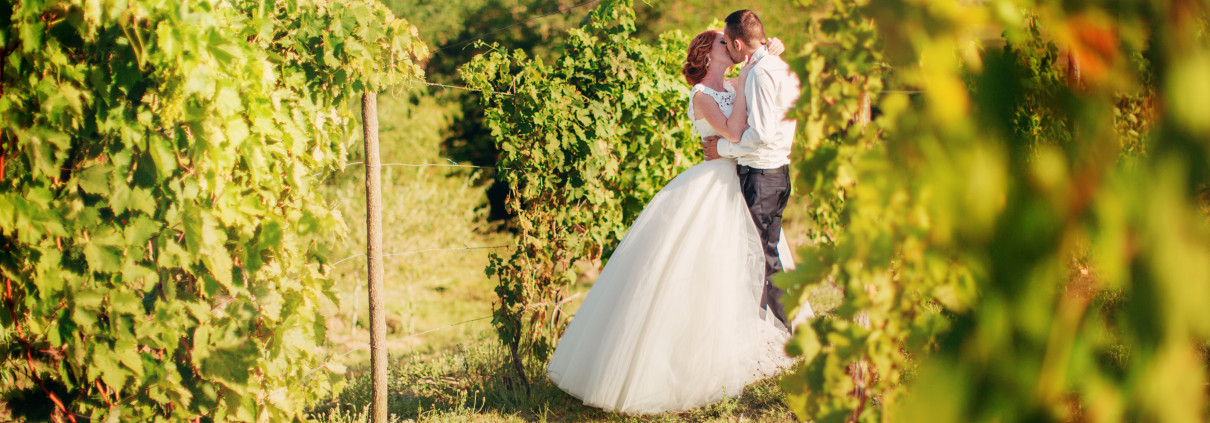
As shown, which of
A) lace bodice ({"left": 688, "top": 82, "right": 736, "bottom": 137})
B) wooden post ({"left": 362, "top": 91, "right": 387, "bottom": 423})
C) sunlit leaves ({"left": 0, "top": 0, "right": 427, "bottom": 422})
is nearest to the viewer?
sunlit leaves ({"left": 0, "top": 0, "right": 427, "bottom": 422})

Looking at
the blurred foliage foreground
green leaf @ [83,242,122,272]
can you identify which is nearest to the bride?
green leaf @ [83,242,122,272]

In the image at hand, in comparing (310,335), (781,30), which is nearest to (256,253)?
(310,335)

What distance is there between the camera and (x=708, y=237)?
140 inches

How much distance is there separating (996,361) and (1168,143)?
200 mm

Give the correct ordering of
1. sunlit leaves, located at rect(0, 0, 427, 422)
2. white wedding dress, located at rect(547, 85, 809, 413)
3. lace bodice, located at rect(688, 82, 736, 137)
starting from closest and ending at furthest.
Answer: sunlit leaves, located at rect(0, 0, 427, 422), white wedding dress, located at rect(547, 85, 809, 413), lace bodice, located at rect(688, 82, 736, 137)

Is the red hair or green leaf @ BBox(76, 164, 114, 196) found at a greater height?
the red hair

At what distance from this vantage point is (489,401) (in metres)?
3.96

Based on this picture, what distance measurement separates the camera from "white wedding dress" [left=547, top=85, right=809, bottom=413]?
3.45 metres

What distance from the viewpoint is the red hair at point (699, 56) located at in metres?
3.88

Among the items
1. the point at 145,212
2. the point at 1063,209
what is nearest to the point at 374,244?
the point at 145,212

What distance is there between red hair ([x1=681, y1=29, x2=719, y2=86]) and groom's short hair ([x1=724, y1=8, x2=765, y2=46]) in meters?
0.20

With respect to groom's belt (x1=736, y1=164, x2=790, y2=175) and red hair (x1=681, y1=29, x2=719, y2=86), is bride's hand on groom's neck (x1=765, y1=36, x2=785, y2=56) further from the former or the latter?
groom's belt (x1=736, y1=164, x2=790, y2=175)

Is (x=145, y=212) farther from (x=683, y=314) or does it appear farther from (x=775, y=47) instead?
(x=775, y=47)

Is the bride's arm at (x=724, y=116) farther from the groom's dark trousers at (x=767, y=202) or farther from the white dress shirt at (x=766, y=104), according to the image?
the groom's dark trousers at (x=767, y=202)
